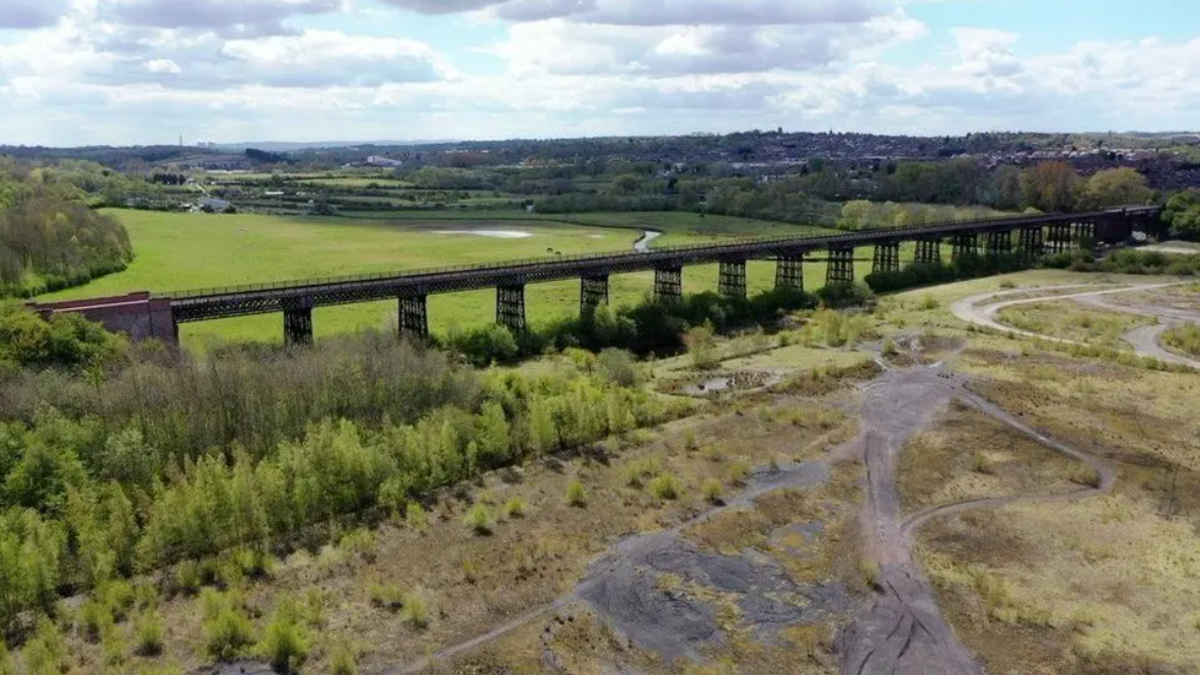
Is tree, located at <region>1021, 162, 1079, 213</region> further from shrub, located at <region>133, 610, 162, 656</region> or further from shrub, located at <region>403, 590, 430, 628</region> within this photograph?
shrub, located at <region>133, 610, 162, 656</region>

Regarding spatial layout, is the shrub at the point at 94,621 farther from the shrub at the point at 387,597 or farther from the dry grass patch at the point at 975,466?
the dry grass patch at the point at 975,466

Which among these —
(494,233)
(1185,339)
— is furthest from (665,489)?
(494,233)

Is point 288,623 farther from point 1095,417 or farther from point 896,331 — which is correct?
point 896,331

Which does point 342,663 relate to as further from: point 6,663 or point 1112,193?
point 1112,193

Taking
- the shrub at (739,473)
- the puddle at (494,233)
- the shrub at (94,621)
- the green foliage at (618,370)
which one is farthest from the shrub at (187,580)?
the puddle at (494,233)

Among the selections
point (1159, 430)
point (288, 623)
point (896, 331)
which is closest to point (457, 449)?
point (288, 623)

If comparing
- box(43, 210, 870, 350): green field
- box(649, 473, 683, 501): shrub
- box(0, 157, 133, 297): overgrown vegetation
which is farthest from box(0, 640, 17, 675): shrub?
box(0, 157, 133, 297): overgrown vegetation
